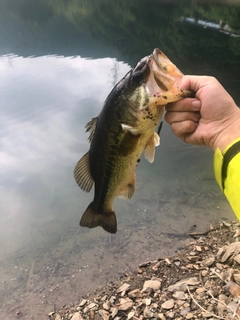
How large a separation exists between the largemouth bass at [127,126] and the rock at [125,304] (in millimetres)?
1994

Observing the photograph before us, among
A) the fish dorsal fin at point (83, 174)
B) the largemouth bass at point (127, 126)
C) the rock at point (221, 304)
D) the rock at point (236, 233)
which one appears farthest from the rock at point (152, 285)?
the fish dorsal fin at point (83, 174)

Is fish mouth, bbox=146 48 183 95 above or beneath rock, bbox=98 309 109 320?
above

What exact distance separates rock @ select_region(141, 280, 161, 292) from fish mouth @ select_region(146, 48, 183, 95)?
10.2 ft

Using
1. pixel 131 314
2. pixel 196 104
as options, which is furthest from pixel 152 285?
pixel 196 104

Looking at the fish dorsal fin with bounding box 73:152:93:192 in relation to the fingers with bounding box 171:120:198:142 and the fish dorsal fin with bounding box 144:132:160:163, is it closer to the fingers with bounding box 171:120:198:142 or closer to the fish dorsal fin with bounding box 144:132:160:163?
the fish dorsal fin with bounding box 144:132:160:163

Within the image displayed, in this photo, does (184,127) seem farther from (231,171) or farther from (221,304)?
(221,304)

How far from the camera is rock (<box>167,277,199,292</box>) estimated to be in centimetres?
421

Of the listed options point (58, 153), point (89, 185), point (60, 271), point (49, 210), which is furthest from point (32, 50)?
point (89, 185)

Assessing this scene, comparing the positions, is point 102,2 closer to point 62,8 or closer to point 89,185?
point 62,8

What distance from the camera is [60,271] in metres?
5.47

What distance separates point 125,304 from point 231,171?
2678mm

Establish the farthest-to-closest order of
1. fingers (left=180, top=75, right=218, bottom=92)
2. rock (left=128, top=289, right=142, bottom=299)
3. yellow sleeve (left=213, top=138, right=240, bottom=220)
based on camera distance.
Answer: rock (left=128, top=289, right=142, bottom=299) < fingers (left=180, top=75, right=218, bottom=92) < yellow sleeve (left=213, top=138, right=240, bottom=220)

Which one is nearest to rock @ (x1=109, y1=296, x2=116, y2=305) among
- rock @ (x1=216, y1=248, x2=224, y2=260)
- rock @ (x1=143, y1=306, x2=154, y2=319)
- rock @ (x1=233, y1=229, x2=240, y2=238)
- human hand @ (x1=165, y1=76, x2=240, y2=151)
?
rock @ (x1=143, y1=306, x2=154, y2=319)

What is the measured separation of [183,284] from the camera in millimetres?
4266
